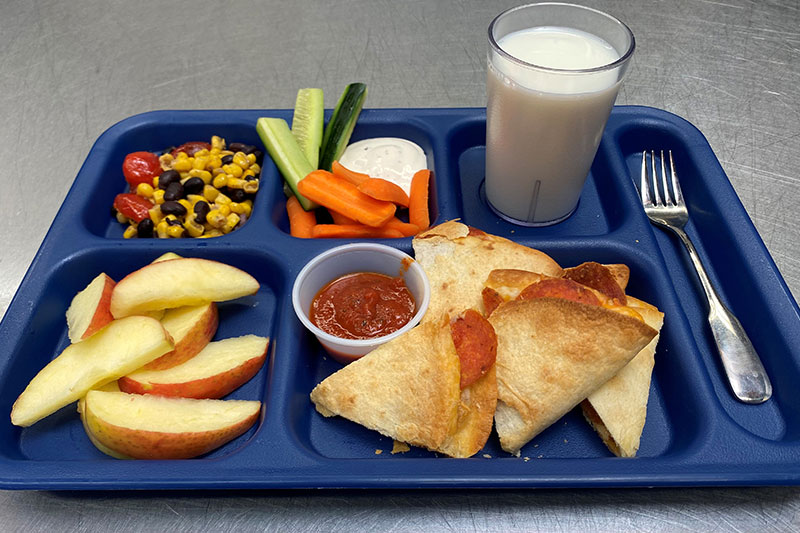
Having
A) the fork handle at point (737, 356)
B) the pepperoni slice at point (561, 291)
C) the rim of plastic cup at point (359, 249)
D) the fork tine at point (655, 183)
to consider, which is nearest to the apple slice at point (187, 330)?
the rim of plastic cup at point (359, 249)

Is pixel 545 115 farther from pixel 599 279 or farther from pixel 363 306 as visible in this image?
pixel 363 306

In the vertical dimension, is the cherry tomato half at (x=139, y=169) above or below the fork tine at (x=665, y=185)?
above

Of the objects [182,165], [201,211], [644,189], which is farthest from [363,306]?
[644,189]

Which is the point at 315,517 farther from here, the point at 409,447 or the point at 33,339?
the point at 33,339

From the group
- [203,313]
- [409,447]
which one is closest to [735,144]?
[409,447]

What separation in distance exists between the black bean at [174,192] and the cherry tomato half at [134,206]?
0.34ft

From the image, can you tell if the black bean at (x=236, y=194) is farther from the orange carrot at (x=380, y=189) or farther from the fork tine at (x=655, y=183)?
the fork tine at (x=655, y=183)

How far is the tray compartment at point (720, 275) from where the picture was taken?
1.84m

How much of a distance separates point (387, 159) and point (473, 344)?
1172 mm

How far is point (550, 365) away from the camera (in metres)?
1.72

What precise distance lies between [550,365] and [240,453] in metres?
0.95

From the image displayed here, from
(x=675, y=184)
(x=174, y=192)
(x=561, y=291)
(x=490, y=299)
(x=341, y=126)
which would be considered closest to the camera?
(x=561, y=291)

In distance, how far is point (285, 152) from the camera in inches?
100

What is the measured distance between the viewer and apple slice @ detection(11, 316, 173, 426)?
68.4 inches
